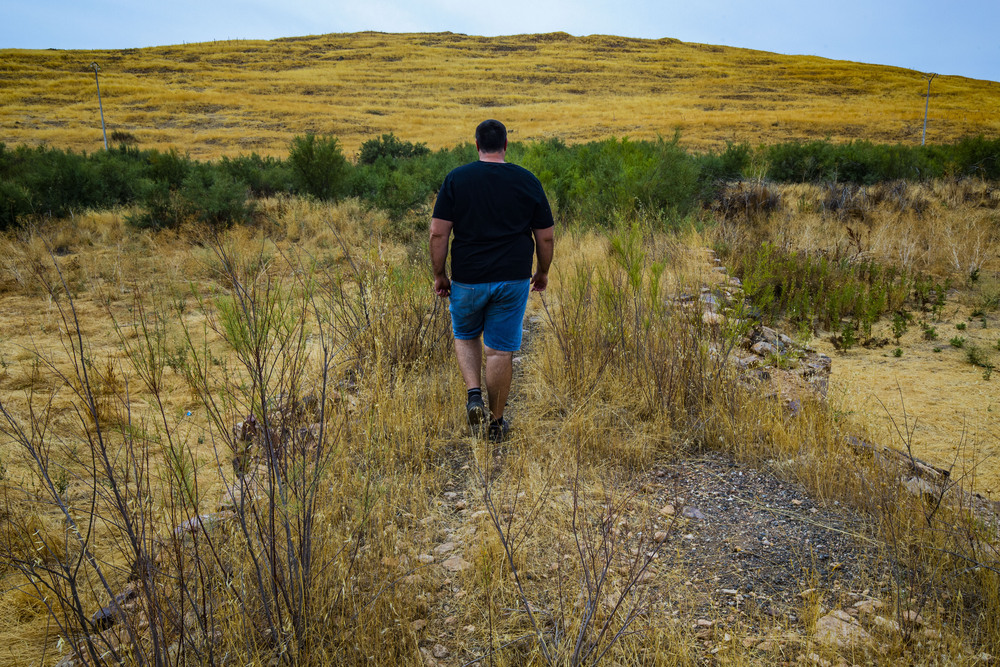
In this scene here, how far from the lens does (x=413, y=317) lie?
14.0ft

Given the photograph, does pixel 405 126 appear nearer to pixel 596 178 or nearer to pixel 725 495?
pixel 596 178

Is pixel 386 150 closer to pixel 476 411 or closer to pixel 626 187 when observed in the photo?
pixel 626 187

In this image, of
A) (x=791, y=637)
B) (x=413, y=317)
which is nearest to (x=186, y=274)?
(x=413, y=317)

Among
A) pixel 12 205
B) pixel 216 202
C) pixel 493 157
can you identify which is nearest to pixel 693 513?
→ pixel 493 157

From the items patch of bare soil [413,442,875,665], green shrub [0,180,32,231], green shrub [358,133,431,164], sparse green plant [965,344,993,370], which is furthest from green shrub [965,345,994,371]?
green shrub [358,133,431,164]

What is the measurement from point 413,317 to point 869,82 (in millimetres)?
62882

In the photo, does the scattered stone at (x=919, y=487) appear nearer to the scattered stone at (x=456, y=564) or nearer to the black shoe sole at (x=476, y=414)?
the scattered stone at (x=456, y=564)

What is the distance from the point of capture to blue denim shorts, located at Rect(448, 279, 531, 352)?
132 inches

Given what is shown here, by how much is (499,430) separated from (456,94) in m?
49.9

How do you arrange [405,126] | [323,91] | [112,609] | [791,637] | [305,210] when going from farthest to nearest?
[323,91]
[405,126]
[305,210]
[112,609]
[791,637]

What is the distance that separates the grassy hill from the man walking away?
76.2 ft

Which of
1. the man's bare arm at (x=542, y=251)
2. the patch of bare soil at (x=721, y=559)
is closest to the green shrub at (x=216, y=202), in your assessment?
the man's bare arm at (x=542, y=251)

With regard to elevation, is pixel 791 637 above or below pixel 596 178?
below

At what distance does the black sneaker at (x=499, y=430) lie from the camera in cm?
336
